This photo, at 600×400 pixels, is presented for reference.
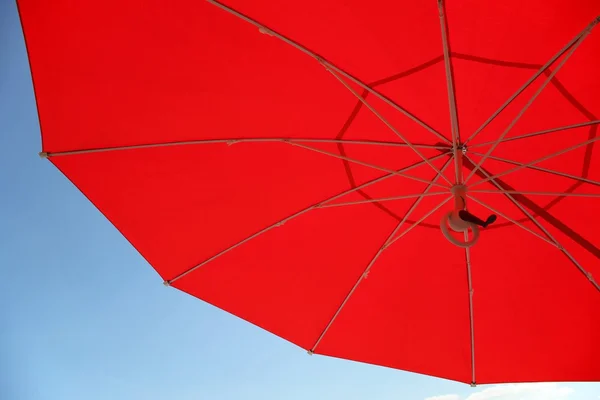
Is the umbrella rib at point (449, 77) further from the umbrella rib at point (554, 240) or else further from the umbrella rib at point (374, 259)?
the umbrella rib at point (554, 240)

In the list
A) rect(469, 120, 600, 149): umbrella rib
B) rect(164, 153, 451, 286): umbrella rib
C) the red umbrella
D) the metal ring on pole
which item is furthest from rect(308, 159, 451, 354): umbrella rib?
the metal ring on pole

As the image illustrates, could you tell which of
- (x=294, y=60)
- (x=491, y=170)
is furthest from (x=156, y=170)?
(x=491, y=170)

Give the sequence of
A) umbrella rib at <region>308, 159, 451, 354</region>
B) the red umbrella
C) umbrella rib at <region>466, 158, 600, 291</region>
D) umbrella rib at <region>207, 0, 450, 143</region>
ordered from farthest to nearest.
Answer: umbrella rib at <region>308, 159, 451, 354</region>, umbrella rib at <region>466, 158, 600, 291</region>, the red umbrella, umbrella rib at <region>207, 0, 450, 143</region>

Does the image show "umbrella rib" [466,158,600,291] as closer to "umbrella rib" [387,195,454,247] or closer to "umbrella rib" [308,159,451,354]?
"umbrella rib" [387,195,454,247]

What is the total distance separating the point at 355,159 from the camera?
2.98 metres

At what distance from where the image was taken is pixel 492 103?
2695 millimetres

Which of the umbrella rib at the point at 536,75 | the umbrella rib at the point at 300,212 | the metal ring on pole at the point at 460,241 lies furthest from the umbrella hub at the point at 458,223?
the umbrella rib at the point at 300,212

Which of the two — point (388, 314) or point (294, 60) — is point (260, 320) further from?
point (294, 60)

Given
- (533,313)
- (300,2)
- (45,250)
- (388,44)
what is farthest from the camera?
(45,250)

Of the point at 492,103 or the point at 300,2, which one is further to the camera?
the point at 492,103

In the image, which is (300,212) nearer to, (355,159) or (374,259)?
(355,159)

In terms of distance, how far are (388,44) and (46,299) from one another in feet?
16.2

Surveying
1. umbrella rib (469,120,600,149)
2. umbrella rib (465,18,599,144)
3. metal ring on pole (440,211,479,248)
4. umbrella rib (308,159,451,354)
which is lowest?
umbrella rib (308,159,451,354)

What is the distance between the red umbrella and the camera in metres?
2.28
